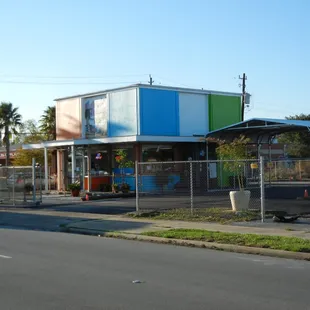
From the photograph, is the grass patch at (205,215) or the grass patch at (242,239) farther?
the grass patch at (205,215)

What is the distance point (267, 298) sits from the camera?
6.99 m

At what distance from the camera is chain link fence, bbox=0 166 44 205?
84.3 feet

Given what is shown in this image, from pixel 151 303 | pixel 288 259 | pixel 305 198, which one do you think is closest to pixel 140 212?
pixel 305 198

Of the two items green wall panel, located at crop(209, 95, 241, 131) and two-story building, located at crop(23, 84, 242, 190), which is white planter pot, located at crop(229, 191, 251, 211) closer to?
two-story building, located at crop(23, 84, 242, 190)

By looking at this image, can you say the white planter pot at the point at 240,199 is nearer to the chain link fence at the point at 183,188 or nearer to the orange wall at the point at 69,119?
the chain link fence at the point at 183,188

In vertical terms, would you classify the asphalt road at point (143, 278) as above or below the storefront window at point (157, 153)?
below

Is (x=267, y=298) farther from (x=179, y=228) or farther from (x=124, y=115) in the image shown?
(x=124, y=115)

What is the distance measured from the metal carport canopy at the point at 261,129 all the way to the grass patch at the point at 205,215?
9.82 m

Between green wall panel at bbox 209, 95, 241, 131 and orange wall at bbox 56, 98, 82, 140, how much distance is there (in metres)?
8.89

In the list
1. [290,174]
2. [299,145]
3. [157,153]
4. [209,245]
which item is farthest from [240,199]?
[299,145]

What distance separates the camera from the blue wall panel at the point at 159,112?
30.2m

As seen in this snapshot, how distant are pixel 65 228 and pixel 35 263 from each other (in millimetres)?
6657

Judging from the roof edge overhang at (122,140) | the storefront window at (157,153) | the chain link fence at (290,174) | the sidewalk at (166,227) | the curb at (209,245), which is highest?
the roof edge overhang at (122,140)

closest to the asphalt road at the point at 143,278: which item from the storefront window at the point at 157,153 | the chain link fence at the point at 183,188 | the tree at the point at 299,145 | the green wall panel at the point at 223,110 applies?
the chain link fence at the point at 183,188
